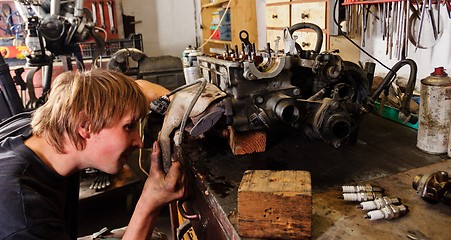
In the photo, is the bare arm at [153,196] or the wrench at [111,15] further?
the wrench at [111,15]

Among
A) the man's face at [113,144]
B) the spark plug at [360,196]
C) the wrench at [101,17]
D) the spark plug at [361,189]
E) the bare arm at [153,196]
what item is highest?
the wrench at [101,17]

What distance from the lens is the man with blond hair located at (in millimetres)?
856

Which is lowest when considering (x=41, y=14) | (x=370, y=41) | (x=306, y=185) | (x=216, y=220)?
(x=216, y=220)

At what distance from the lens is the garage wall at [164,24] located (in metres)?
4.19

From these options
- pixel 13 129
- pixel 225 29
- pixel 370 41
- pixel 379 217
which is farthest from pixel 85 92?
pixel 225 29

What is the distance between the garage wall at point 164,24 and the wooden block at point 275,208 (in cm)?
385

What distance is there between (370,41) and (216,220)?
129cm

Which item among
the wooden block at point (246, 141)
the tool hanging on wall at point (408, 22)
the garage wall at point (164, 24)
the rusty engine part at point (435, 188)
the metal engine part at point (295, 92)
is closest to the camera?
the rusty engine part at point (435, 188)

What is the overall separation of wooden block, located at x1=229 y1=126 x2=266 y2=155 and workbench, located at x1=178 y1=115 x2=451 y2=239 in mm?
23

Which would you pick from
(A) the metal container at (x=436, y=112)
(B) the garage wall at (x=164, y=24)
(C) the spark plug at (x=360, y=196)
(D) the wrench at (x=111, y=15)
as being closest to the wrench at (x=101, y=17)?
(D) the wrench at (x=111, y=15)

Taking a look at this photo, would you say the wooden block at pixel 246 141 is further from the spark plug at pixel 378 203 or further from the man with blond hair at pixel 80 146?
the spark plug at pixel 378 203

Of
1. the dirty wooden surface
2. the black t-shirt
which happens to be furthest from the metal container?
the black t-shirt

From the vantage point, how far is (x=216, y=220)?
866 millimetres

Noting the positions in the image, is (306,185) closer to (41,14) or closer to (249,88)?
(249,88)
